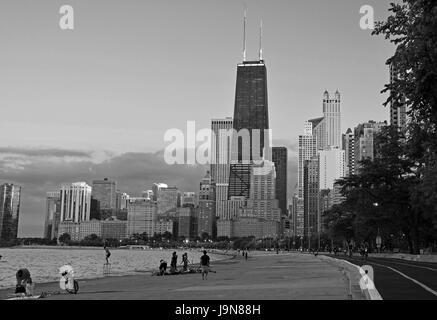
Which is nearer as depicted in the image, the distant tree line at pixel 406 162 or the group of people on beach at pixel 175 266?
the distant tree line at pixel 406 162

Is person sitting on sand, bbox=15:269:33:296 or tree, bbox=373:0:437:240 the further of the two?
person sitting on sand, bbox=15:269:33:296

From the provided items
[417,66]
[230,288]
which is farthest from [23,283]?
[417,66]

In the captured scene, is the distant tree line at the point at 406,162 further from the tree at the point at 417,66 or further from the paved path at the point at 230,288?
the paved path at the point at 230,288

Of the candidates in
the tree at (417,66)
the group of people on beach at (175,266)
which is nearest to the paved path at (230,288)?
the group of people on beach at (175,266)

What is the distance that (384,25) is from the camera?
28.0m

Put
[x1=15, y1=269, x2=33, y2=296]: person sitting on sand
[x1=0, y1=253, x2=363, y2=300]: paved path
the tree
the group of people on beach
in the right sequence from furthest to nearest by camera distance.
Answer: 1. the group of people on beach
2. [x1=15, y1=269, x2=33, y2=296]: person sitting on sand
3. [x1=0, y1=253, x2=363, y2=300]: paved path
4. the tree

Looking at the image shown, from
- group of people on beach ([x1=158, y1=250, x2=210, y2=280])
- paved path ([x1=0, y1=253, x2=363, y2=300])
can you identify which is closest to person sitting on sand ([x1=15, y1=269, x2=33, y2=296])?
paved path ([x1=0, y1=253, x2=363, y2=300])

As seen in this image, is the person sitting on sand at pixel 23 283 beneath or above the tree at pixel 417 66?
beneath

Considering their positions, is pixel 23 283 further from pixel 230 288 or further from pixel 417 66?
pixel 417 66

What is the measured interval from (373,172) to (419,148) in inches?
2318

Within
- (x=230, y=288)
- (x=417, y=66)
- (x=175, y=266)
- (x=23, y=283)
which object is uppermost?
(x=417, y=66)

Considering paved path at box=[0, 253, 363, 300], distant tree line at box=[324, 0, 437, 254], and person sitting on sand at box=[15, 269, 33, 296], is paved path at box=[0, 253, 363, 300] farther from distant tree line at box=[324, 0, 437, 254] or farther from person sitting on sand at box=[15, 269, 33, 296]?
distant tree line at box=[324, 0, 437, 254]
